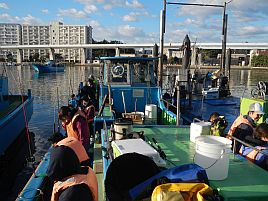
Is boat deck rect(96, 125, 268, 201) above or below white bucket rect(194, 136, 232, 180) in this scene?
below

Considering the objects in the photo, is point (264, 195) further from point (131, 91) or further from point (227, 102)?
point (227, 102)

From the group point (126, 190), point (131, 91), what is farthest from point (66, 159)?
point (131, 91)

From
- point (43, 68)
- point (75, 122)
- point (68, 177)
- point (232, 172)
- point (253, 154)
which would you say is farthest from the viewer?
point (43, 68)

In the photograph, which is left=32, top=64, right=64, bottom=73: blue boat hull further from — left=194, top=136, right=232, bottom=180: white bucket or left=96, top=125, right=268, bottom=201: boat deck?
left=194, top=136, right=232, bottom=180: white bucket

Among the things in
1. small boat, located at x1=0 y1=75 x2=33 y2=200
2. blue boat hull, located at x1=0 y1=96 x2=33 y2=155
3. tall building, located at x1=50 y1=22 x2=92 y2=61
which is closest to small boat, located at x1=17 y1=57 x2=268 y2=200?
small boat, located at x1=0 y1=75 x2=33 y2=200

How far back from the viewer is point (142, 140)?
3.61 m

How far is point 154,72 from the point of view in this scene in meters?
10.2

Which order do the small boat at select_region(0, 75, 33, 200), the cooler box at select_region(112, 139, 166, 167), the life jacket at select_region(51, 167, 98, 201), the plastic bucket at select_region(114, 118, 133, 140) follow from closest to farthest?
the life jacket at select_region(51, 167, 98, 201) < the cooler box at select_region(112, 139, 166, 167) < the plastic bucket at select_region(114, 118, 133, 140) < the small boat at select_region(0, 75, 33, 200)

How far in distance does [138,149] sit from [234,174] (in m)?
1.25

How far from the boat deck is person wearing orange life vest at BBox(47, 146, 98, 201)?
1413mm

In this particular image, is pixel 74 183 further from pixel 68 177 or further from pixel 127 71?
pixel 127 71

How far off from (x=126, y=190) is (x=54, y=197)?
2.24 ft

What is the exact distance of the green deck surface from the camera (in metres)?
2.74

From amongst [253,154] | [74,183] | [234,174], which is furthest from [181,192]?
[253,154]
